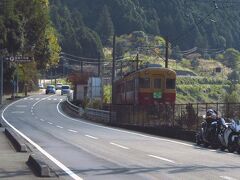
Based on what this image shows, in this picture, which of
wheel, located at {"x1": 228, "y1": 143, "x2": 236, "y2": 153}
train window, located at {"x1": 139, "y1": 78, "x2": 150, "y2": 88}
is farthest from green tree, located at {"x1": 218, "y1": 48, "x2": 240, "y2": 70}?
wheel, located at {"x1": 228, "y1": 143, "x2": 236, "y2": 153}

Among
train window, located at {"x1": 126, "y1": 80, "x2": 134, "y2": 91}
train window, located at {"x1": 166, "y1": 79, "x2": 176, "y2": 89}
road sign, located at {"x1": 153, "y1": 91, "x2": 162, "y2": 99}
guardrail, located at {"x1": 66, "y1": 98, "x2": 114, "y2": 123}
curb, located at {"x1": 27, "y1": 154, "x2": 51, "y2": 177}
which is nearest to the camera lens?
curb, located at {"x1": 27, "y1": 154, "x2": 51, "y2": 177}

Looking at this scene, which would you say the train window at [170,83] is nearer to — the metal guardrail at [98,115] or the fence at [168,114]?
the fence at [168,114]

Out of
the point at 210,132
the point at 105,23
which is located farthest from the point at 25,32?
the point at 105,23

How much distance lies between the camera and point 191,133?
27.3 meters

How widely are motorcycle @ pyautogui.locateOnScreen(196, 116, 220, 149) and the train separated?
1939 centimetres

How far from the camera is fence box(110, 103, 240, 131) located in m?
25.6

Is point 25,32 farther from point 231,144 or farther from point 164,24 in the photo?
point 164,24

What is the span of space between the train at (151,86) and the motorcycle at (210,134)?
1939 centimetres

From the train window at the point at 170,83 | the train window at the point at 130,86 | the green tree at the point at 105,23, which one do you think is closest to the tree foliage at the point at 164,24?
the green tree at the point at 105,23

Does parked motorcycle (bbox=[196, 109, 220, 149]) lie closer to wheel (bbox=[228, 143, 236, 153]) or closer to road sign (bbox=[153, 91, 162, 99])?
wheel (bbox=[228, 143, 236, 153])

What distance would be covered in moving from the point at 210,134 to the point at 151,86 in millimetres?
21446

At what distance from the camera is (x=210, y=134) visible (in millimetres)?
22891

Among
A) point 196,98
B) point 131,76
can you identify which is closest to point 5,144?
point 131,76

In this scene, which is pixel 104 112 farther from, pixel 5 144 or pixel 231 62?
pixel 231 62
